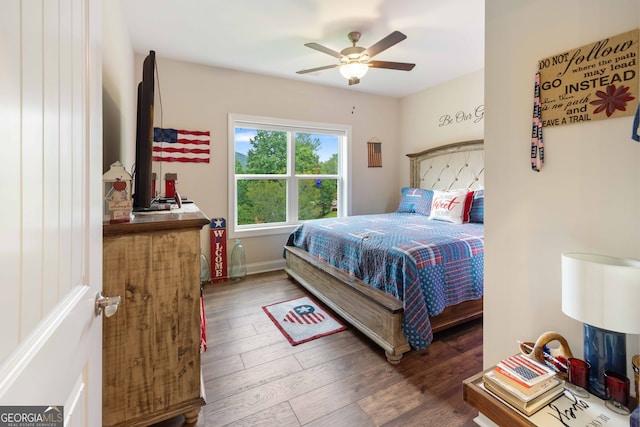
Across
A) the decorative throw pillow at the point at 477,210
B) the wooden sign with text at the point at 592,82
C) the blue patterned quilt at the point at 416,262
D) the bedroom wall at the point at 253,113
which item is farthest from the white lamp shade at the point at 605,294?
the bedroom wall at the point at 253,113

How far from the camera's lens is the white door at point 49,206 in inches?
16.0

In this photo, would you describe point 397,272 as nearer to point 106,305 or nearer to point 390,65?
point 106,305

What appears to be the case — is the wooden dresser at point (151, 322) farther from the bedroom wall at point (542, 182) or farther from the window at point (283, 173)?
the window at point (283, 173)

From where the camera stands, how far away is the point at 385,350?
207cm

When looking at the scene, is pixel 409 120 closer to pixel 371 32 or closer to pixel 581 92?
pixel 371 32

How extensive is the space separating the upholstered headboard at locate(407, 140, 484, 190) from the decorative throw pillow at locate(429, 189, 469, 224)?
22.7 inches

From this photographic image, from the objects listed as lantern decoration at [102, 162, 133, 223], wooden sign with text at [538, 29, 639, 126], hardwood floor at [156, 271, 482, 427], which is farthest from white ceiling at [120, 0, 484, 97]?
hardwood floor at [156, 271, 482, 427]

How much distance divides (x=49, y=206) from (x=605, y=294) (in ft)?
4.84

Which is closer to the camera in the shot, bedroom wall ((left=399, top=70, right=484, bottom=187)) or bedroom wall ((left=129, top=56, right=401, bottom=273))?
bedroom wall ((left=129, top=56, right=401, bottom=273))

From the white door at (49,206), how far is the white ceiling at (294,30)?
1969 mm

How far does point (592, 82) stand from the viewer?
1091 millimetres

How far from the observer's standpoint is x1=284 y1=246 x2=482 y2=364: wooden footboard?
202cm

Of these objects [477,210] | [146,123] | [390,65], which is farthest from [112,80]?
[477,210]

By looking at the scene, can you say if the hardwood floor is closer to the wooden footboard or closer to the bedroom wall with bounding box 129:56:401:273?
the wooden footboard
